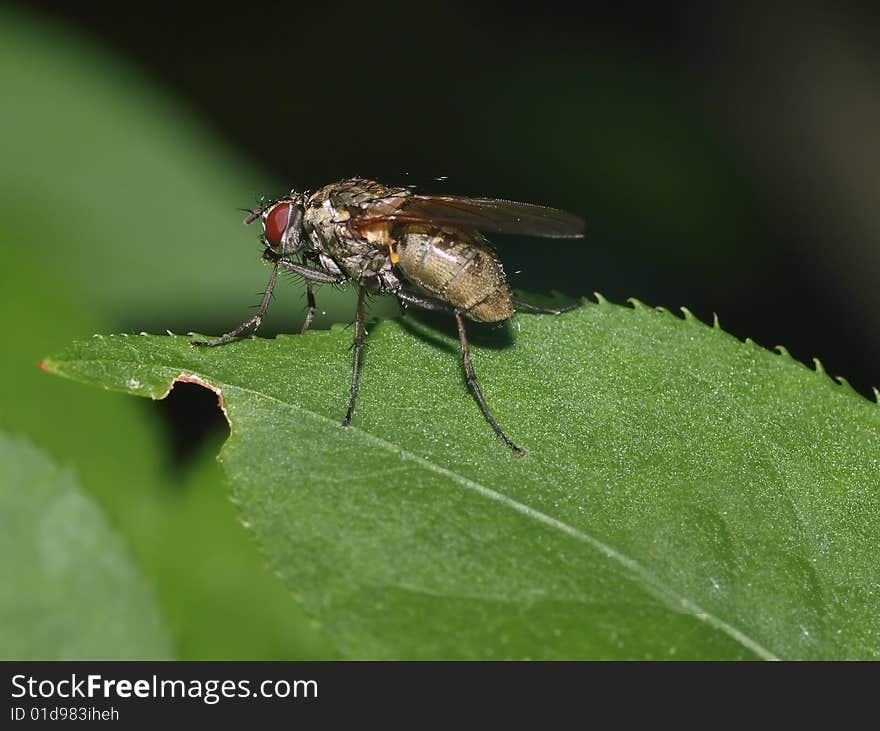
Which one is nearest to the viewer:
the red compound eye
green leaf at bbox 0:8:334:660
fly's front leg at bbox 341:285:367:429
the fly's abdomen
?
fly's front leg at bbox 341:285:367:429

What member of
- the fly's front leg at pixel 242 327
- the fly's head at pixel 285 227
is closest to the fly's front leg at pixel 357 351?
the fly's front leg at pixel 242 327

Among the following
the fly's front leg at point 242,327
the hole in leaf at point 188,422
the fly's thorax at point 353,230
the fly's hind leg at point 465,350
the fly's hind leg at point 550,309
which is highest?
the fly's hind leg at point 550,309

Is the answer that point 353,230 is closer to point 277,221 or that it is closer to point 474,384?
point 277,221

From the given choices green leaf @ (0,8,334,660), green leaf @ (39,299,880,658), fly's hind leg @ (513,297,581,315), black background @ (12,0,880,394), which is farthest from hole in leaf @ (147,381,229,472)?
black background @ (12,0,880,394)

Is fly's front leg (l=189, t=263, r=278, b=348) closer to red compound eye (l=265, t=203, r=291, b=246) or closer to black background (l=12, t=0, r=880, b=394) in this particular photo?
red compound eye (l=265, t=203, r=291, b=246)

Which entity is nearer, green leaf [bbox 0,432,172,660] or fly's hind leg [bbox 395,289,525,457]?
fly's hind leg [bbox 395,289,525,457]

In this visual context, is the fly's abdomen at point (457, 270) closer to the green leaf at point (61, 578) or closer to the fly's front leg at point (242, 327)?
the fly's front leg at point (242, 327)
